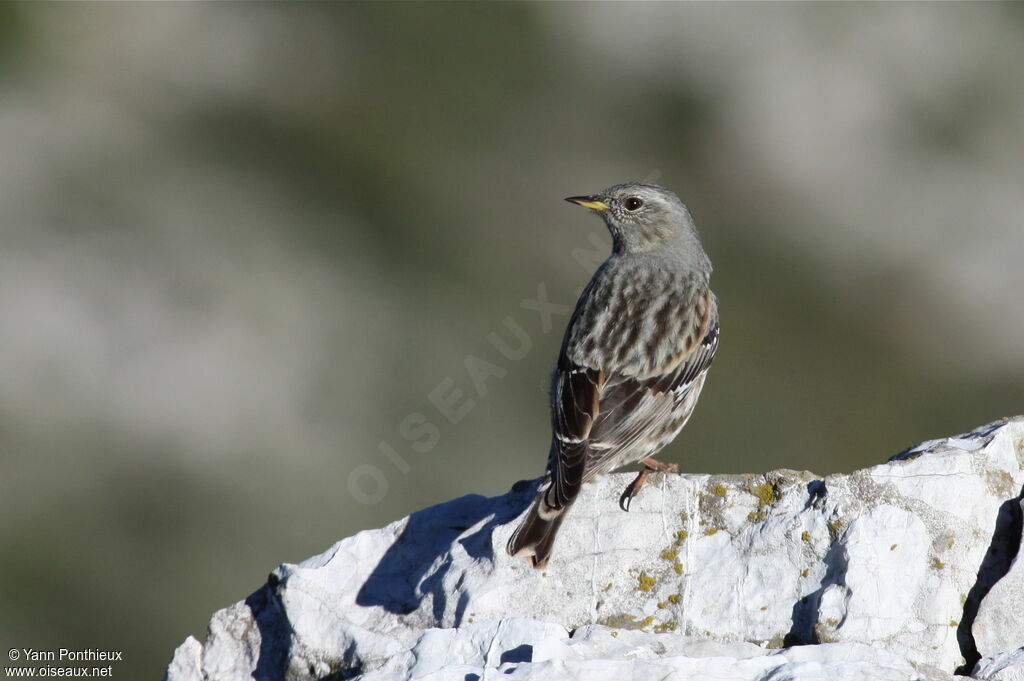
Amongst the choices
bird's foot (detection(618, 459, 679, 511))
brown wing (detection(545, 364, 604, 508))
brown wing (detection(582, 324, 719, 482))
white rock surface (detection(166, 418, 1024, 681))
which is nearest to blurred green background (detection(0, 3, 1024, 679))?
brown wing (detection(582, 324, 719, 482))

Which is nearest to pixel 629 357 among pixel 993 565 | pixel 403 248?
pixel 993 565

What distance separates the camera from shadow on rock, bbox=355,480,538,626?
7840 mm

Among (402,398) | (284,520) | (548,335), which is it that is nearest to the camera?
(284,520)

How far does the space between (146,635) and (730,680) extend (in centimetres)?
1254

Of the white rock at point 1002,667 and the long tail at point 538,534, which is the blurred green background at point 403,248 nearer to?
the long tail at point 538,534

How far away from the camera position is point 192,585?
690 inches

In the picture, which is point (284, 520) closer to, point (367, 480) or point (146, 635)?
point (367, 480)

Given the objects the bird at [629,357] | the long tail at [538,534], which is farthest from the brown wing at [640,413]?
the long tail at [538,534]

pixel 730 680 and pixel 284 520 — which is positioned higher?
pixel 284 520

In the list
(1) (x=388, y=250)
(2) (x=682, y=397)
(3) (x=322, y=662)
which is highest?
(1) (x=388, y=250)

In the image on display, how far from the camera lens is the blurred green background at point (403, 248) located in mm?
18672

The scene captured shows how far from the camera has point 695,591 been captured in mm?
7422

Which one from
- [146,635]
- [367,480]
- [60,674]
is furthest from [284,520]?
[60,674]

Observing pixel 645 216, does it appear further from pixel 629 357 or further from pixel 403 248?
pixel 403 248
